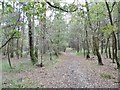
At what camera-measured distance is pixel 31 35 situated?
56.2 feet

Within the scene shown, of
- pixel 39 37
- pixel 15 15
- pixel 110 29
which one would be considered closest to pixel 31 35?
pixel 39 37

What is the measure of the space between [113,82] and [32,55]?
8.98 m

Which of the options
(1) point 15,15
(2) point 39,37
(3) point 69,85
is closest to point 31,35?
(2) point 39,37

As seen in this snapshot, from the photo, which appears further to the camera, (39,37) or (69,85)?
(39,37)

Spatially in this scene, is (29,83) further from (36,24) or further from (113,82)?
(36,24)

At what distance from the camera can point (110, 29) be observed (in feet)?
38.3

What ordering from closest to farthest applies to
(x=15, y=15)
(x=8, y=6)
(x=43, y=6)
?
(x=8, y=6) → (x=43, y=6) → (x=15, y=15)

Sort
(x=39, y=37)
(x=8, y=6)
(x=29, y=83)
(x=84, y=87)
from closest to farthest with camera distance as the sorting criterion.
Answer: (x=8, y=6), (x=84, y=87), (x=29, y=83), (x=39, y=37)

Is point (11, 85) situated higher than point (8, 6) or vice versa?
point (8, 6)

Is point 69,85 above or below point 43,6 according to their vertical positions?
below

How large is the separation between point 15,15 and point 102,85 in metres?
5.15

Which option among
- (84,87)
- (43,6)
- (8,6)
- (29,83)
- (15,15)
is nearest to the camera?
(8,6)

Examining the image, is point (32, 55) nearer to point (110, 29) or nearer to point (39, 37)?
point (39, 37)

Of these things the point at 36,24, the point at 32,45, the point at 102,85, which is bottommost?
the point at 102,85
